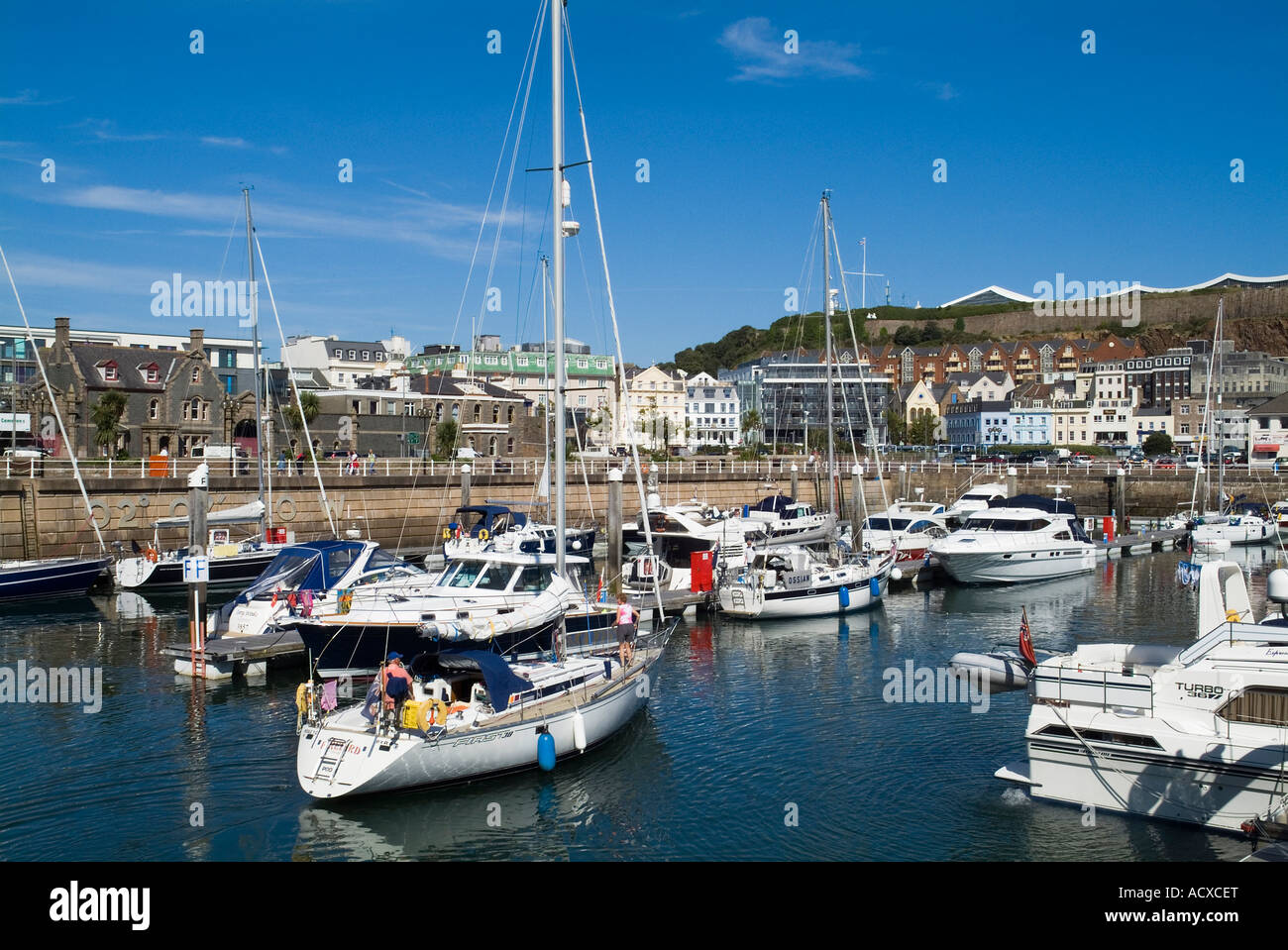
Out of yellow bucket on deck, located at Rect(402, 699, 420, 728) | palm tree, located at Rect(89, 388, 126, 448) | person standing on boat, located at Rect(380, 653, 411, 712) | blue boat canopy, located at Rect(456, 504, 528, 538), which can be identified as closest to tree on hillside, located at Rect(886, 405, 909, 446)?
palm tree, located at Rect(89, 388, 126, 448)

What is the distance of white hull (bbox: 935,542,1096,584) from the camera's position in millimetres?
44156

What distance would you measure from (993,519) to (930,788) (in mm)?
31086

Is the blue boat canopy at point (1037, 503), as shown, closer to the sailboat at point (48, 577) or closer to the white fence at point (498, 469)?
the white fence at point (498, 469)

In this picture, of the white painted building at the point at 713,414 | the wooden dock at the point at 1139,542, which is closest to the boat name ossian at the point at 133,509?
the wooden dock at the point at 1139,542

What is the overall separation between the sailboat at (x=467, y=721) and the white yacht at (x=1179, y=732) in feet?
25.6

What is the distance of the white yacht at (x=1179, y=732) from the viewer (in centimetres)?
1596

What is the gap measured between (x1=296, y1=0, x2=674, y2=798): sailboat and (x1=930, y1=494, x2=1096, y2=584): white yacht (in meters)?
25.4

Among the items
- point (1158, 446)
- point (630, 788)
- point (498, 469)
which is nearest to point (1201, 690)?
point (630, 788)

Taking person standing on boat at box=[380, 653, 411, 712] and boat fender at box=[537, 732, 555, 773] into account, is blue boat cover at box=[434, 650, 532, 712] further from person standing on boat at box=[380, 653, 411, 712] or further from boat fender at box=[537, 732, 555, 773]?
person standing on boat at box=[380, 653, 411, 712]

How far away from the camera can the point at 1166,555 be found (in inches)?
2229

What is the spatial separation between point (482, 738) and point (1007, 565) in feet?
105

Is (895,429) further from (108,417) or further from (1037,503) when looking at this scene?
(108,417)

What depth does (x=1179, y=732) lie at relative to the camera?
16438 mm
